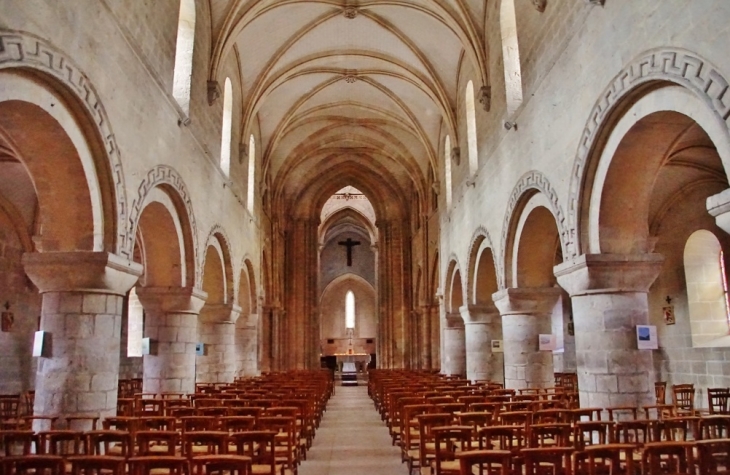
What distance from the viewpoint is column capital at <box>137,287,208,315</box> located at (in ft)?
44.8

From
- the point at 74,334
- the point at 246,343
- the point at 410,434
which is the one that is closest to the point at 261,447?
the point at 410,434

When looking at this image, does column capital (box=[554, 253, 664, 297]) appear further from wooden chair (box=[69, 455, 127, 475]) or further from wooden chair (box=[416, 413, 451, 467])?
wooden chair (box=[69, 455, 127, 475])

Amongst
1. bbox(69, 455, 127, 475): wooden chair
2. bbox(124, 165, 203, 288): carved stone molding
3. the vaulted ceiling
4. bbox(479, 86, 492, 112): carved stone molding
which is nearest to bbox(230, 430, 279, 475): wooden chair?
bbox(69, 455, 127, 475): wooden chair

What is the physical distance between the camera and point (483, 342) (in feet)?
57.9

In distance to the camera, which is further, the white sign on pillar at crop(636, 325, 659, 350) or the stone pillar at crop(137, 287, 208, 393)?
the stone pillar at crop(137, 287, 208, 393)

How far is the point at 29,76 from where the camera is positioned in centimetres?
741

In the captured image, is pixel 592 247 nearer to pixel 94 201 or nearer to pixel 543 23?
pixel 543 23

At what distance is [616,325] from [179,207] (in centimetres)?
871

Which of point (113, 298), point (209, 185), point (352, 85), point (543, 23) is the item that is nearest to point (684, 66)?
point (543, 23)

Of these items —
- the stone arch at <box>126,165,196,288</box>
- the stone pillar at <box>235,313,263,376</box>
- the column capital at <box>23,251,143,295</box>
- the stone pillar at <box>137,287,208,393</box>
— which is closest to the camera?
the column capital at <box>23,251,143,295</box>

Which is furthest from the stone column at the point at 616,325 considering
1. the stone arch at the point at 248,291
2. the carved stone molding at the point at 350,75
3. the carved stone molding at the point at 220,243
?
the carved stone molding at the point at 350,75

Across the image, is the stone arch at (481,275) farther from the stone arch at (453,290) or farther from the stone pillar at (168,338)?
the stone pillar at (168,338)

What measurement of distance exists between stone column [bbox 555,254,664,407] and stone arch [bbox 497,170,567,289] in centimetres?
96

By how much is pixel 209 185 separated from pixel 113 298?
6756 millimetres
